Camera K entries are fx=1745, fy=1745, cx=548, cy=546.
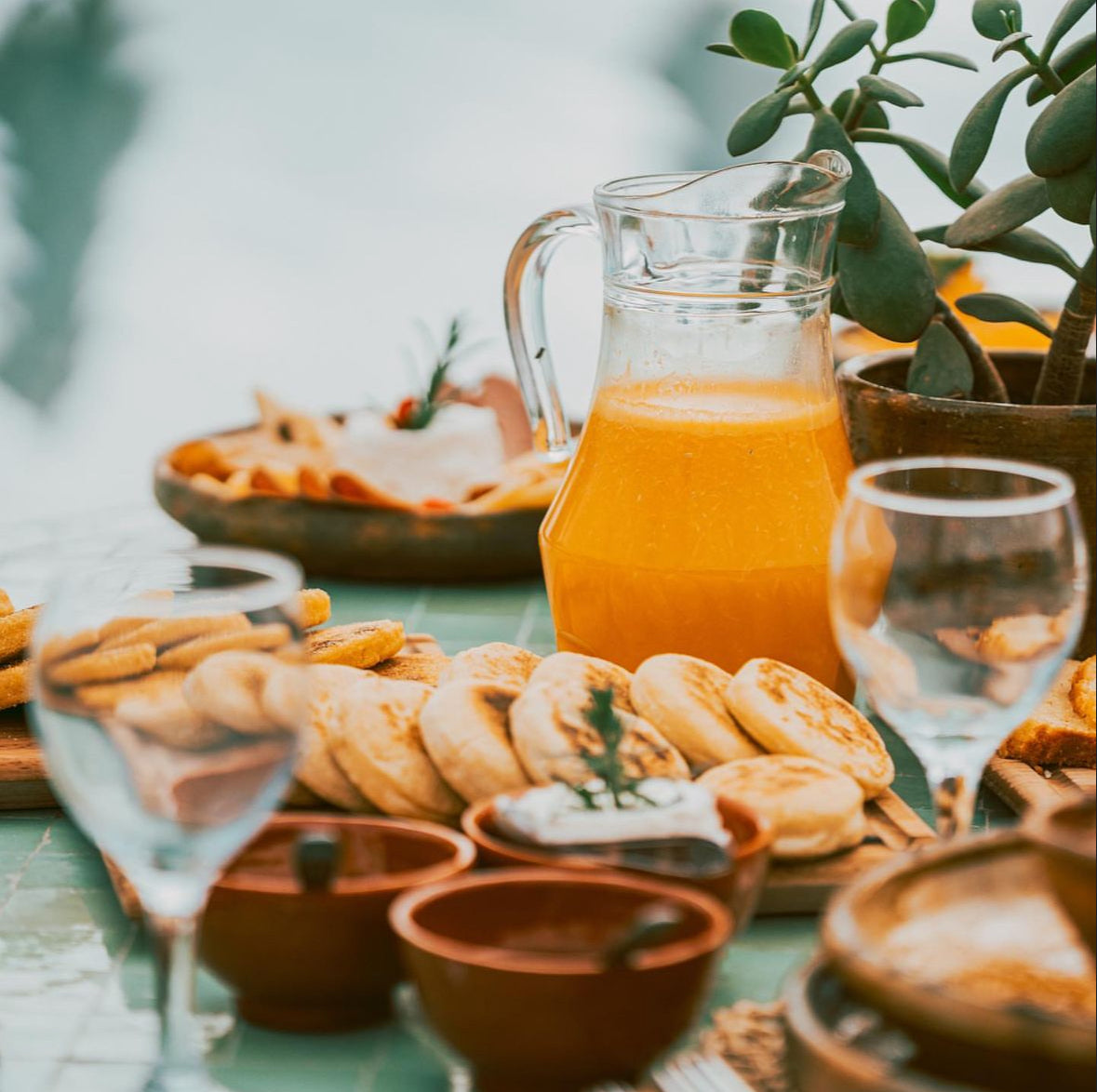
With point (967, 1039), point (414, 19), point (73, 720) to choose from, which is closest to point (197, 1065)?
point (73, 720)

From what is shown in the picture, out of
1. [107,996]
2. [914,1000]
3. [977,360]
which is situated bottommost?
[107,996]

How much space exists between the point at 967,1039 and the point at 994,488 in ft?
1.16

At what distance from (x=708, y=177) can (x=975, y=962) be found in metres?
0.62

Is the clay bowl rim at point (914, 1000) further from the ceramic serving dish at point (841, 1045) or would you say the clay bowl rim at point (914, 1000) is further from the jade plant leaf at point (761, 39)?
the jade plant leaf at point (761, 39)

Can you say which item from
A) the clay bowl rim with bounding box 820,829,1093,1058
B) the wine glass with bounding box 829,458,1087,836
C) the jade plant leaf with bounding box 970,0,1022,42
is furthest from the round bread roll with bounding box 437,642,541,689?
the jade plant leaf with bounding box 970,0,1022,42

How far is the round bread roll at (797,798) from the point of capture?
2.88 ft

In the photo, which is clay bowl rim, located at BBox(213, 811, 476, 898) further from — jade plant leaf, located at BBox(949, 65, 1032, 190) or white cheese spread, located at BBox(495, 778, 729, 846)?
jade plant leaf, located at BBox(949, 65, 1032, 190)

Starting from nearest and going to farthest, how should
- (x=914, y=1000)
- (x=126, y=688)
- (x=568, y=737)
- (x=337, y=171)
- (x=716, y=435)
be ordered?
(x=914, y=1000) → (x=126, y=688) → (x=568, y=737) → (x=716, y=435) → (x=337, y=171)

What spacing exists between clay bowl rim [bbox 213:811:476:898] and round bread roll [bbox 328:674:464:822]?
0.31ft

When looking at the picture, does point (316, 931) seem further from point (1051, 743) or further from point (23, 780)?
point (1051, 743)

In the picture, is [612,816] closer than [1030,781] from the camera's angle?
Yes

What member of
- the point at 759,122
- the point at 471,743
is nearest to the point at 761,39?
the point at 759,122

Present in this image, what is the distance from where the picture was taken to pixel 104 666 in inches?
26.0

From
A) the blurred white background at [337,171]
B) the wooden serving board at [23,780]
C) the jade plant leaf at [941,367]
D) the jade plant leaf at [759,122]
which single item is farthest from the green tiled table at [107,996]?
the blurred white background at [337,171]
